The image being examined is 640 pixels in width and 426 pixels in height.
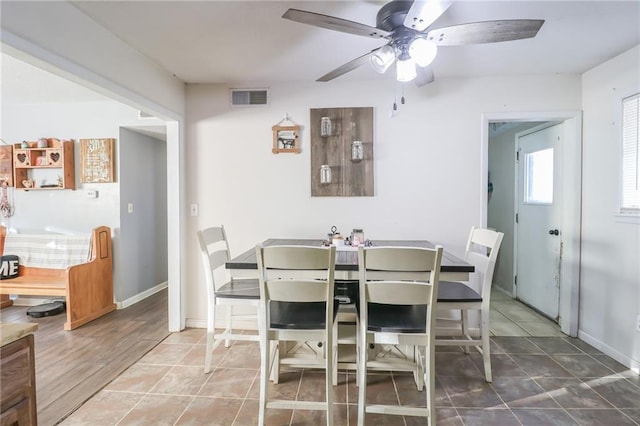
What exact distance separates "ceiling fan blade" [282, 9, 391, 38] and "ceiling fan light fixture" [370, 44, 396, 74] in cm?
8

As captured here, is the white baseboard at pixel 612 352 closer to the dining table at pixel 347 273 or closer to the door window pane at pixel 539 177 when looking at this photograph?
the door window pane at pixel 539 177

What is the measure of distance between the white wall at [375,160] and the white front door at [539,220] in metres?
0.57

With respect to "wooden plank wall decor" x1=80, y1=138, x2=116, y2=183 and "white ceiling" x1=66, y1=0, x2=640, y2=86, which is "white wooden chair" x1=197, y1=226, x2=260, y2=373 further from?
"wooden plank wall decor" x1=80, y1=138, x2=116, y2=183

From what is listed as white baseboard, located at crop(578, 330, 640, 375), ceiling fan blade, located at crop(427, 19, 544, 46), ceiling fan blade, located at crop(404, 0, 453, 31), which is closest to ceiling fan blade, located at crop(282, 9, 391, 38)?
ceiling fan blade, located at crop(404, 0, 453, 31)

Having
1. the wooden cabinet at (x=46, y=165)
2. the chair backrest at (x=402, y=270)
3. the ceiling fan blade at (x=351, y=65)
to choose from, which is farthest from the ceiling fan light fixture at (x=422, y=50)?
the wooden cabinet at (x=46, y=165)

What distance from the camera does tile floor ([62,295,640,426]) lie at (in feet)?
5.75

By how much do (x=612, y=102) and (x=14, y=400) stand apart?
390cm

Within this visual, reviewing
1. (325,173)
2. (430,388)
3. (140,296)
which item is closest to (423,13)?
(325,173)

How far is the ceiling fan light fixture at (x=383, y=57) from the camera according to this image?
1.69 metres

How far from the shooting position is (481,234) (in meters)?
2.34

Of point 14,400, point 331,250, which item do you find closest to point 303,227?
Answer: point 331,250

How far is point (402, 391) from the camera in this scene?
6.53ft

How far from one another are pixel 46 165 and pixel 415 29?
4.16 metres

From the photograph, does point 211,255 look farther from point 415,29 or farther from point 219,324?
point 415,29
